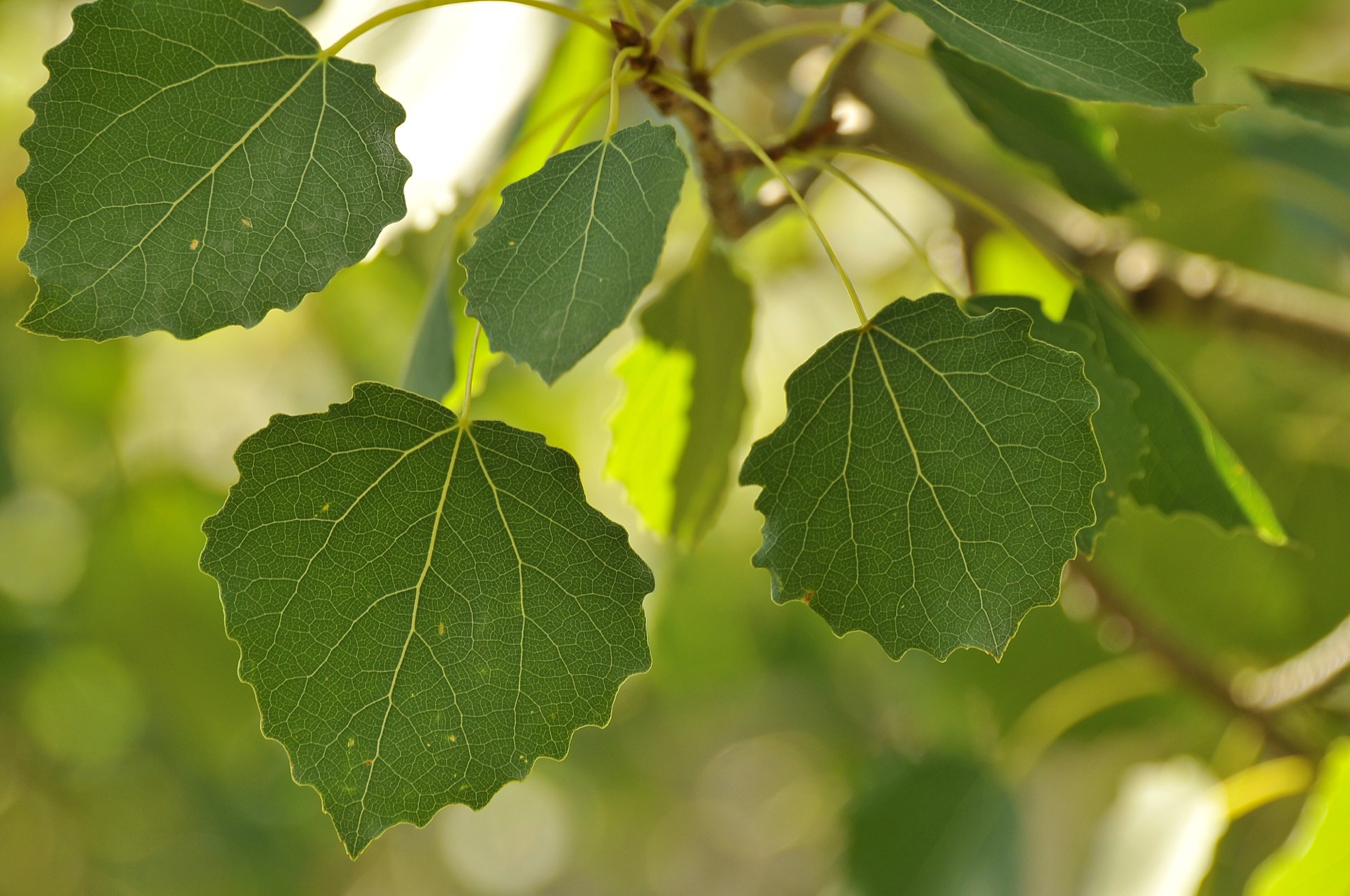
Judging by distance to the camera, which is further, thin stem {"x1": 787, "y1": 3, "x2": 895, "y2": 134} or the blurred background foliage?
the blurred background foliage

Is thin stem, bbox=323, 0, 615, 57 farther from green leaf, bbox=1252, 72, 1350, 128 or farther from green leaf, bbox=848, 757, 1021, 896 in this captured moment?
green leaf, bbox=848, 757, 1021, 896

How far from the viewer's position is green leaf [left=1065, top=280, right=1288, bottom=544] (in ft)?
1.46

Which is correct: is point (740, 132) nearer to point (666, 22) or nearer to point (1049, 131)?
point (666, 22)

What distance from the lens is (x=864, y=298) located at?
123 centimetres

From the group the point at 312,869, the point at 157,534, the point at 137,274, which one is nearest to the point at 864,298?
the point at 157,534

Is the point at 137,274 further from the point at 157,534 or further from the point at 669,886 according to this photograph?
the point at 669,886

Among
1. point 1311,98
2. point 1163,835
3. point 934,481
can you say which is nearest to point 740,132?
point 934,481

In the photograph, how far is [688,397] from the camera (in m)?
0.53

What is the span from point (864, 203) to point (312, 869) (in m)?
1.71

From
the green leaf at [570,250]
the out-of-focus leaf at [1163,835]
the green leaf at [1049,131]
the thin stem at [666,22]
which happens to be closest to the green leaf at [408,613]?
the green leaf at [570,250]

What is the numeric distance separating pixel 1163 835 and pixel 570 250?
615mm

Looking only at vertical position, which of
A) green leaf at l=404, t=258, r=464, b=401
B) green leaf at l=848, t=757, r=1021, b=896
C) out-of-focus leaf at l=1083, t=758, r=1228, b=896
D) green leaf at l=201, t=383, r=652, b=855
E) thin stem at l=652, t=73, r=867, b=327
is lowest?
green leaf at l=848, t=757, r=1021, b=896

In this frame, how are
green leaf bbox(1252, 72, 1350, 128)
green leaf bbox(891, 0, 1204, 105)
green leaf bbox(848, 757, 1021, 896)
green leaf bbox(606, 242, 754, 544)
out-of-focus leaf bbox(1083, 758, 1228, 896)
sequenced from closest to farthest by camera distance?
green leaf bbox(891, 0, 1204, 105) < green leaf bbox(1252, 72, 1350, 128) < green leaf bbox(606, 242, 754, 544) < out-of-focus leaf bbox(1083, 758, 1228, 896) < green leaf bbox(848, 757, 1021, 896)

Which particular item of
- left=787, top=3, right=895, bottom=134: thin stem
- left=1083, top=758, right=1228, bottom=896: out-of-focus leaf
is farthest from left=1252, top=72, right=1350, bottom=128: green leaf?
left=1083, top=758, right=1228, bottom=896: out-of-focus leaf
